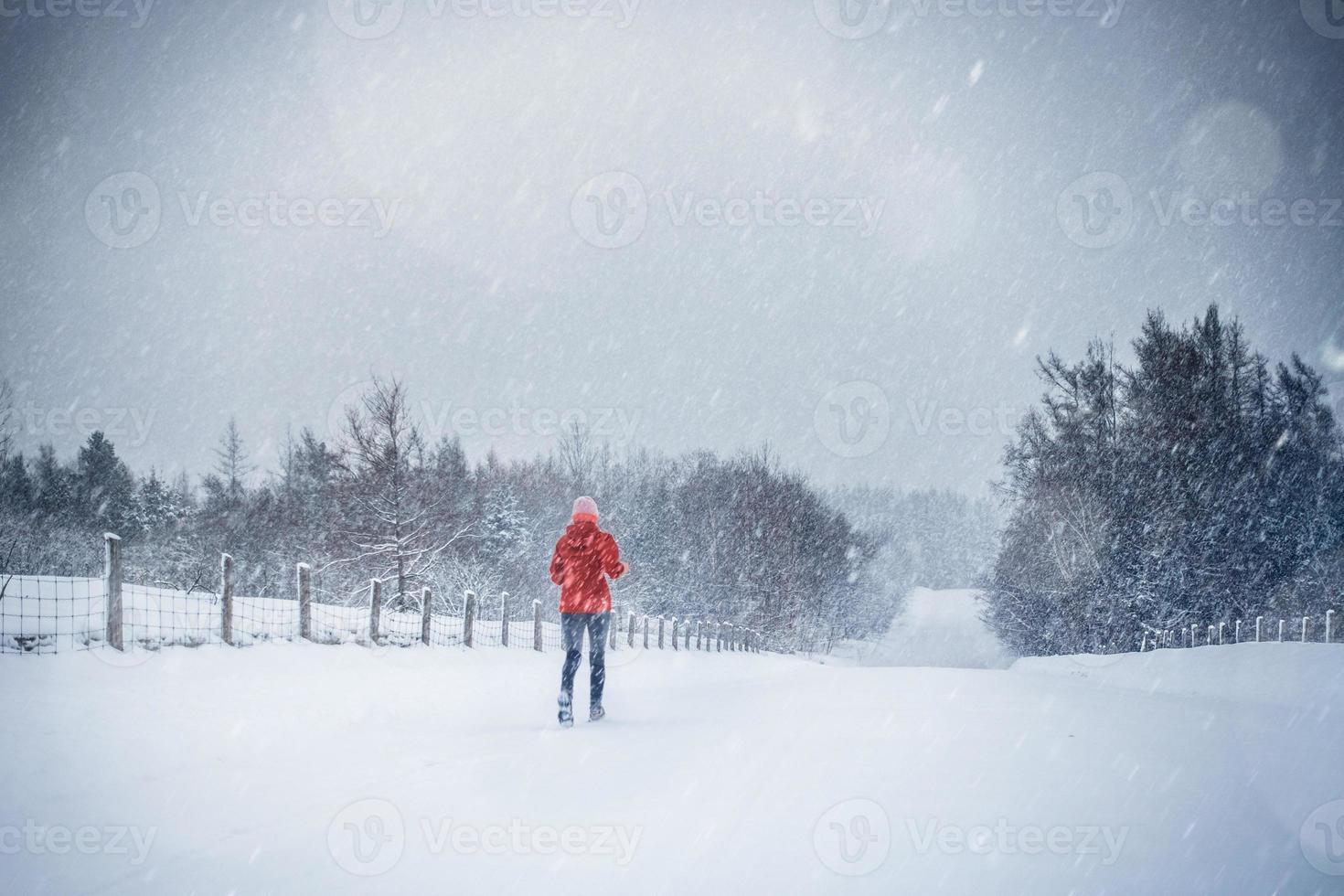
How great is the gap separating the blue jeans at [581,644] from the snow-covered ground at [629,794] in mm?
399

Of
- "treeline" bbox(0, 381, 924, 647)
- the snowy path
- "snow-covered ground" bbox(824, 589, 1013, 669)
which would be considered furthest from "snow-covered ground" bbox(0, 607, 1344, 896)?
"snow-covered ground" bbox(824, 589, 1013, 669)

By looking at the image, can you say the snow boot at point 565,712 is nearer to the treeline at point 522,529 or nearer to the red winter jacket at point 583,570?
the red winter jacket at point 583,570

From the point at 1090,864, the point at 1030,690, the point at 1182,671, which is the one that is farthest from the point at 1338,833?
the point at 1182,671

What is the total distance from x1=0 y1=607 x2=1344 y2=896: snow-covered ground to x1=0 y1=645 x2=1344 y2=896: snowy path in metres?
0.02

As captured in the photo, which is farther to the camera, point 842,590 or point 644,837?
point 842,590

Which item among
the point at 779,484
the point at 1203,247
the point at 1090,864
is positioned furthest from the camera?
the point at 779,484

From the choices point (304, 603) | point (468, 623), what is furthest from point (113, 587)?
point (468, 623)

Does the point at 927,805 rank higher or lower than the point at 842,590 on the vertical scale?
higher

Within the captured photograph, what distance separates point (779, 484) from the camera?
5191cm

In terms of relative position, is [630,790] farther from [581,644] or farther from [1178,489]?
[1178,489]

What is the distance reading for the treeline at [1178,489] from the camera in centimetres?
2325

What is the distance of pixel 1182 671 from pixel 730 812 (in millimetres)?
14275

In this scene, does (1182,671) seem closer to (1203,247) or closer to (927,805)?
(927,805)

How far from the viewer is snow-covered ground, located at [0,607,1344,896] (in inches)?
118
